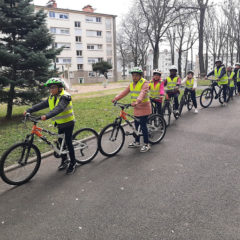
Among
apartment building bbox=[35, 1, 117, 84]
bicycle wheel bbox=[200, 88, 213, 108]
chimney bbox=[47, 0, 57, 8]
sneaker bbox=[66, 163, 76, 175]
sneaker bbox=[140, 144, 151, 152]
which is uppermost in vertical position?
chimney bbox=[47, 0, 57, 8]

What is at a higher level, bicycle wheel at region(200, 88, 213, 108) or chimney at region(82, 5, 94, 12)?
chimney at region(82, 5, 94, 12)

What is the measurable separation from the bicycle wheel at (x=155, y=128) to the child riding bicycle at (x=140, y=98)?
42 centimetres

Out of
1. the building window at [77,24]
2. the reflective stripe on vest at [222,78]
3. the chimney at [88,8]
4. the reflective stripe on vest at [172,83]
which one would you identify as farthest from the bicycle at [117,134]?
the chimney at [88,8]

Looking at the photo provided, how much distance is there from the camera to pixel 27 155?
4.36m

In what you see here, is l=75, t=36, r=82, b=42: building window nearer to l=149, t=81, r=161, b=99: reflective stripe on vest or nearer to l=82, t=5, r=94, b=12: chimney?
l=82, t=5, r=94, b=12: chimney

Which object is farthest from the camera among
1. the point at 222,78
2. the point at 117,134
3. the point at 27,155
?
the point at 222,78

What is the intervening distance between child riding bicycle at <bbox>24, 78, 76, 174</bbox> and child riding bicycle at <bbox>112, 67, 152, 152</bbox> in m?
1.29

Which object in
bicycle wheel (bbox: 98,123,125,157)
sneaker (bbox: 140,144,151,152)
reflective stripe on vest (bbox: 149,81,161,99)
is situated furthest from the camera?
reflective stripe on vest (bbox: 149,81,161,99)

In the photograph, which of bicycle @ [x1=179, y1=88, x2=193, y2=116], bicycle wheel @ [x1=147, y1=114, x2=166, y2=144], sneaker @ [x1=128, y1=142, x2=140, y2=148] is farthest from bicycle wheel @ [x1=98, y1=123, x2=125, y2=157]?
bicycle @ [x1=179, y1=88, x2=193, y2=116]

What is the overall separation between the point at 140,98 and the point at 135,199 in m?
2.33

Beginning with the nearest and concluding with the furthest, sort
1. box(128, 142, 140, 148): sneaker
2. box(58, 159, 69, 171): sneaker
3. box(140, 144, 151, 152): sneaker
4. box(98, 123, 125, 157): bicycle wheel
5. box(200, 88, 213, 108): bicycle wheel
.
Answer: box(58, 159, 69, 171): sneaker < box(98, 123, 125, 157): bicycle wheel < box(140, 144, 151, 152): sneaker < box(128, 142, 140, 148): sneaker < box(200, 88, 213, 108): bicycle wheel

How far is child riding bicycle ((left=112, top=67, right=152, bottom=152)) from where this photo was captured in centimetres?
536

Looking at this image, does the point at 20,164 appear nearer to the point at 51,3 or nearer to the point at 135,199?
the point at 135,199

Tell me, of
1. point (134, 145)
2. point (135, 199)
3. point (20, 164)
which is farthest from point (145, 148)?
point (20, 164)
